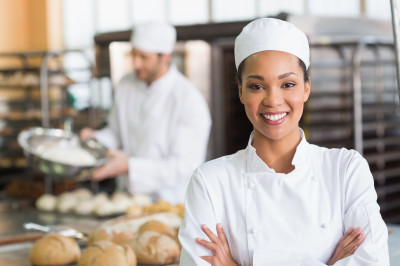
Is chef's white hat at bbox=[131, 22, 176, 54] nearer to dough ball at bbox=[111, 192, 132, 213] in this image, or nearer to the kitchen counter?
dough ball at bbox=[111, 192, 132, 213]

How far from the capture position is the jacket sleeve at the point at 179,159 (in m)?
2.99

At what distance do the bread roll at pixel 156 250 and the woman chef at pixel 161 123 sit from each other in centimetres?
108

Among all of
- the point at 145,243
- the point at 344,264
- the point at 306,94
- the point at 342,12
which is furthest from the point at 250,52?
the point at 342,12

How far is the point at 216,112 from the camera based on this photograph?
4.34 metres

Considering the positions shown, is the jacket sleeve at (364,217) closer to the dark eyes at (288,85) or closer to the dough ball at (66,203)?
the dark eyes at (288,85)

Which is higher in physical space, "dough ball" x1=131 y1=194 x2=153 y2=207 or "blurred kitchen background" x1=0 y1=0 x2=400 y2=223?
"blurred kitchen background" x1=0 y1=0 x2=400 y2=223

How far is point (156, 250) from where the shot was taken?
182 cm

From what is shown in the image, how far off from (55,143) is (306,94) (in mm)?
1792

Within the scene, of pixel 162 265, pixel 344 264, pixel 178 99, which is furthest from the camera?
pixel 178 99

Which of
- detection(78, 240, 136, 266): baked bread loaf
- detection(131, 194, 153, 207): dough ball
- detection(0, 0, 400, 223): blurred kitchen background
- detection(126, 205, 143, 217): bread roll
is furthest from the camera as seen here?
detection(0, 0, 400, 223): blurred kitchen background

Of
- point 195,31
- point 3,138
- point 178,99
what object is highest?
point 195,31

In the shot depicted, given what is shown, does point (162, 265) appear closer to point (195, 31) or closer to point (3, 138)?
point (195, 31)

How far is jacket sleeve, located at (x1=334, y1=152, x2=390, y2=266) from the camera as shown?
4.07 ft

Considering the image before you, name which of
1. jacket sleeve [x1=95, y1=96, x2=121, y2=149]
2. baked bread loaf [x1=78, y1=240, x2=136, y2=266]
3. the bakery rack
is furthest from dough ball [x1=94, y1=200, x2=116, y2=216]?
the bakery rack
